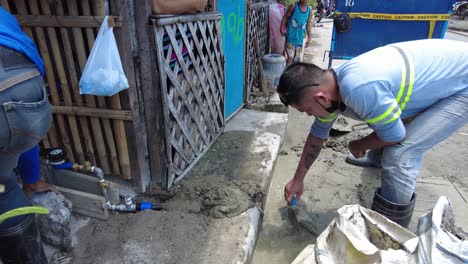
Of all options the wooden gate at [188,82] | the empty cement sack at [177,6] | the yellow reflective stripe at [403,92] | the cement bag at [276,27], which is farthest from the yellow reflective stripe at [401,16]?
the yellow reflective stripe at [403,92]

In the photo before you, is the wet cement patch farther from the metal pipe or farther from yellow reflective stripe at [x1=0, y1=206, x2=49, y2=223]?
yellow reflective stripe at [x1=0, y1=206, x2=49, y2=223]

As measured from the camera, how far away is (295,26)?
246 inches

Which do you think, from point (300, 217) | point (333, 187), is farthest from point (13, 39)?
point (333, 187)

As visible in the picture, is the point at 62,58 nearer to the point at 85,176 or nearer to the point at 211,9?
the point at 85,176

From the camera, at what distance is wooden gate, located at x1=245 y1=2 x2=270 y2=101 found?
499 cm

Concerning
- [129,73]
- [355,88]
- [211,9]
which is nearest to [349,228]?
[355,88]

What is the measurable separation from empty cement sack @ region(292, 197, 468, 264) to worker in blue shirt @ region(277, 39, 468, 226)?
16.3 inches

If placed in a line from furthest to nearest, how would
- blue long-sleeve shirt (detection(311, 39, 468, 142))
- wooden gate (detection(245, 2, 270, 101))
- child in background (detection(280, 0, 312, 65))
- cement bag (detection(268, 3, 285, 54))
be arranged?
1. cement bag (detection(268, 3, 285, 54))
2. child in background (detection(280, 0, 312, 65))
3. wooden gate (detection(245, 2, 270, 101))
4. blue long-sleeve shirt (detection(311, 39, 468, 142))

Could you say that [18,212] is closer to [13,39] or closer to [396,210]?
[13,39]

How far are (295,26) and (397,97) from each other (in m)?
4.66

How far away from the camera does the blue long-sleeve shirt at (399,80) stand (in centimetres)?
182

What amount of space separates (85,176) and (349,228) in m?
1.90

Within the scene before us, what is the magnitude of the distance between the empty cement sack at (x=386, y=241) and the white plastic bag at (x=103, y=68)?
5.36 ft

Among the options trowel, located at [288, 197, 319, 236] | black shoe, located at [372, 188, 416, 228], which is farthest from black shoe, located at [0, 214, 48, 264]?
black shoe, located at [372, 188, 416, 228]
